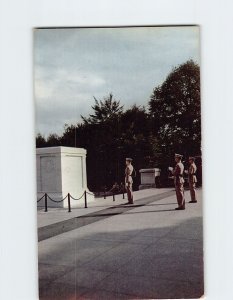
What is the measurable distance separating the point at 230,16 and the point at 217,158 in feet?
4.47

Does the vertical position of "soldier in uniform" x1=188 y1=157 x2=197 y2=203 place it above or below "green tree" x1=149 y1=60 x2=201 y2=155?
below

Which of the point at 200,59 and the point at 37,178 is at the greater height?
the point at 200,59

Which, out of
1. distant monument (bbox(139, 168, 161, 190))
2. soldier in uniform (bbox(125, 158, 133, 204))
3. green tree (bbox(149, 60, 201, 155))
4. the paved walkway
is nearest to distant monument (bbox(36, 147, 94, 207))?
the paved walkway

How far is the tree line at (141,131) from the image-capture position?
401 cm

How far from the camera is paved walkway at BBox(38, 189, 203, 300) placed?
3.96 m

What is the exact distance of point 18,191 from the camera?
12.7ft

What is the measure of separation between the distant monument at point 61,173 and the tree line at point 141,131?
0.07 meters

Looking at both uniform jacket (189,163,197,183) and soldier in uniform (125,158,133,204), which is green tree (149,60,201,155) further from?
soldier in uniform (125,158,133,204)

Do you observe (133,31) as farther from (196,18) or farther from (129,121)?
(129,121)

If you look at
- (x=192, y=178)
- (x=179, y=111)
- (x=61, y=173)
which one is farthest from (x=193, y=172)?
(x=61, y=173)

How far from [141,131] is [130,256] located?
49.3 inches

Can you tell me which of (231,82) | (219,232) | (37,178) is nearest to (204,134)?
(231,82)

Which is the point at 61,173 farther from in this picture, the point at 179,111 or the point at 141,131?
the point at 179,111

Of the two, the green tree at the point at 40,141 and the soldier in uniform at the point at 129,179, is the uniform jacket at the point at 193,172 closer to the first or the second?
the soldier in uniform at the point at 129,179
